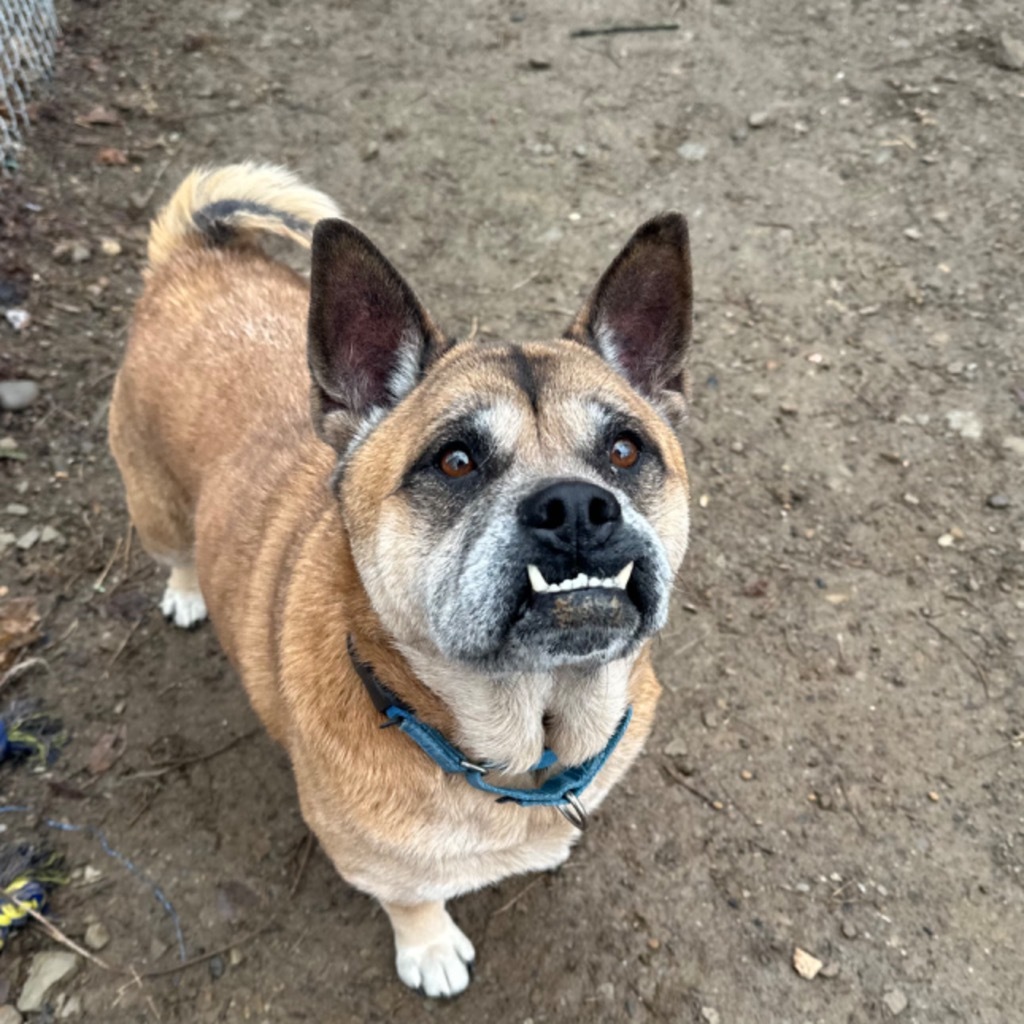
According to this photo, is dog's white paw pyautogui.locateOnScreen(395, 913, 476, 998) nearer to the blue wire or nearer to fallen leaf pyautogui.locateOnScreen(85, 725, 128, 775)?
the blue wire

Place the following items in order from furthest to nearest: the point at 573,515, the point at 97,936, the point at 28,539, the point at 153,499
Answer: the point at 28,539, the point at 153,499, the point at 97,936, the point at 573,515

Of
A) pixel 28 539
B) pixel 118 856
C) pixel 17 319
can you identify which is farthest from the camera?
pixel 17 319

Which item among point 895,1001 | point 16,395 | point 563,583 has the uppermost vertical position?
point 563,583

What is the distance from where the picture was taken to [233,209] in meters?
3.35

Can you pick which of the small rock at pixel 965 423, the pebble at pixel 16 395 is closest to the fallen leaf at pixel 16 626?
the pebble at pixel 16 395

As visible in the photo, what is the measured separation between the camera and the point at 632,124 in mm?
5887

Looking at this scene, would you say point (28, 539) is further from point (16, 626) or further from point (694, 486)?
point (694, 486)

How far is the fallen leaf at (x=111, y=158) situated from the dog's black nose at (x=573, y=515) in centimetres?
521

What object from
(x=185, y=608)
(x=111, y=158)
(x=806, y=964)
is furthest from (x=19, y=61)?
(x=806, y=964)

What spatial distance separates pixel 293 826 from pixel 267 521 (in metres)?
1.29

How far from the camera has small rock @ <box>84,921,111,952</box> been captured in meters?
2.96

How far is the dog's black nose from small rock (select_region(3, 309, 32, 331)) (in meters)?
4.17

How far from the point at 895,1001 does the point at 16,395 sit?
4.85 m

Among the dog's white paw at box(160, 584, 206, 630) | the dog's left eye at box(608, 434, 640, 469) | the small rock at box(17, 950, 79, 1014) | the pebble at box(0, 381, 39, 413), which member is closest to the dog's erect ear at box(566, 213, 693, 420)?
the dog's left eye at box(608, 434, 640, 469)
